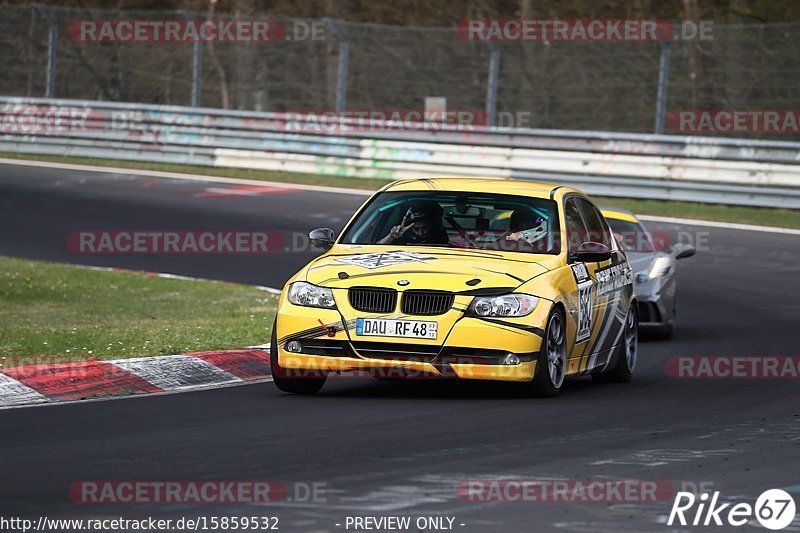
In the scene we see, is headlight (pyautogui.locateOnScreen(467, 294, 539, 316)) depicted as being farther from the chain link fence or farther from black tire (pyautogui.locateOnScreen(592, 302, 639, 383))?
the chain link fence

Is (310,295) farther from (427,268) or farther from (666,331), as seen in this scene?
(666,331)

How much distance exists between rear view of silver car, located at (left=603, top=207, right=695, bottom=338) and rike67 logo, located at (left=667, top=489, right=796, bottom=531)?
303 inches

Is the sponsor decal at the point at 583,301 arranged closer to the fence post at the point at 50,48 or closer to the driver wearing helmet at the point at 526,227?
the driver wearing helmet at the point at 526,227

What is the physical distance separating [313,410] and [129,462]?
2090mm

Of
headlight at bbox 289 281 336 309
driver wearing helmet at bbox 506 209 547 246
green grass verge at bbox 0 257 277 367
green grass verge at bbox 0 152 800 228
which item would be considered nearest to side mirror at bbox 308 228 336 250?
headlight at bbox 289 281 336 309

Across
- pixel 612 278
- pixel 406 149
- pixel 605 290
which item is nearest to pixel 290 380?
pixel 605 290

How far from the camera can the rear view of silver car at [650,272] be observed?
47.0ft

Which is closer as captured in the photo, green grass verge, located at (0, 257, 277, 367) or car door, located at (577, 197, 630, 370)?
car door, located at (577, 197, 630, 370)

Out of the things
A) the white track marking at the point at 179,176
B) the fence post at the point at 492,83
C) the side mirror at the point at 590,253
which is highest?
the fence post at the point at 492,83

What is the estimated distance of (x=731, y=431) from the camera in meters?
8.55

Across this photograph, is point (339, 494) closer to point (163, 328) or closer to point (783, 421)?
point (783, 421)

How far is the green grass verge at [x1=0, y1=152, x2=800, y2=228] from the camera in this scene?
23.6 m

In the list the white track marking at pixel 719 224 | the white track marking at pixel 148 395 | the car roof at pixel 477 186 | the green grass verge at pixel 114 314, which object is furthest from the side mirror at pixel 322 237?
the white track marking at pixel 719 224

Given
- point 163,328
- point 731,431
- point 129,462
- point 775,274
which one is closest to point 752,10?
point 775,274
